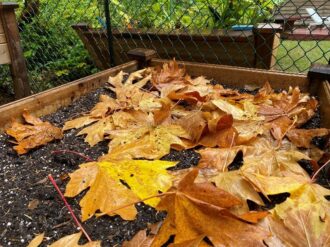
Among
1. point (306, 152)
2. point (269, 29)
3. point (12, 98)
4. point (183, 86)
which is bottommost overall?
point (12, 98)

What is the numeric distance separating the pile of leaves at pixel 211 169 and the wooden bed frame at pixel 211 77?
0.37 feet

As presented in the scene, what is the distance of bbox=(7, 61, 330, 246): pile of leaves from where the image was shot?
62 centimetres

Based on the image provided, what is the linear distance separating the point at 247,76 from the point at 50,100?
35.9 inches

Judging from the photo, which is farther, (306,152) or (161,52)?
(161,52)

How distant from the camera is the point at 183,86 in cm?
135

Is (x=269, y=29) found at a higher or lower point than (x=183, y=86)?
higher

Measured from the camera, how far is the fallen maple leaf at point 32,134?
1101 millimetres

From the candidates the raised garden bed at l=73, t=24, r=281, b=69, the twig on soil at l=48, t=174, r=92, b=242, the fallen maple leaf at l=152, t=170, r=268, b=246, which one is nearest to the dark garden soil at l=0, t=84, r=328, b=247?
the twig on soil at l=48, t=174, r=92, b=242

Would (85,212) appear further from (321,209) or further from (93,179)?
(321,209)

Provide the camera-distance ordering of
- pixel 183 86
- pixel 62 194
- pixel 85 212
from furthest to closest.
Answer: pixel 183 86 → pixel 62 194 → pixel 85 212

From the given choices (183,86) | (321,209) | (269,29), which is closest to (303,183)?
(321,209)

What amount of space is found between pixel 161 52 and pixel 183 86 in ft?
2.61

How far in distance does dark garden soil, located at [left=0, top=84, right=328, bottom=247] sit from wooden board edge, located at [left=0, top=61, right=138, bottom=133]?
0.10m

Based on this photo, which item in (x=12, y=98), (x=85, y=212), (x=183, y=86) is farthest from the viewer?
(x=12, y=98)
